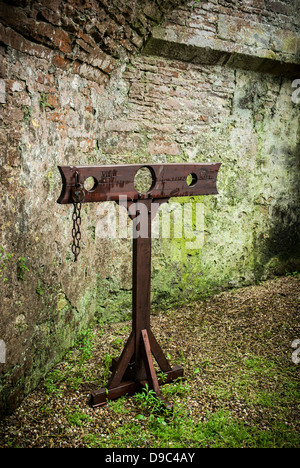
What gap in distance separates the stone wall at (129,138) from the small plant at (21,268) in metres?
0.01

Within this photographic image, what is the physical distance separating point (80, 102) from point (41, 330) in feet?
6.53

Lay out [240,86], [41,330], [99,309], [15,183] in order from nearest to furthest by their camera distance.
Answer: [15,183]
[41,330]
[99,309]
[240,86]

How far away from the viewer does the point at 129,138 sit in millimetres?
3975

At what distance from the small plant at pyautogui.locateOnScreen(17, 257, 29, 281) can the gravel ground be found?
0.97 meters

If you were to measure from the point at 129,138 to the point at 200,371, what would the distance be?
242cm

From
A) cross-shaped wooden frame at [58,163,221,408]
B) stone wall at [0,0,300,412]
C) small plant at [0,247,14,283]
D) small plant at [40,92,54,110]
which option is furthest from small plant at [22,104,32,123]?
small plant at [0,247,14,283]

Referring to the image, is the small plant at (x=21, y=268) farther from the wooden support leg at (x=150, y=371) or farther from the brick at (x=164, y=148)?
the brick at (x=164, y=148)

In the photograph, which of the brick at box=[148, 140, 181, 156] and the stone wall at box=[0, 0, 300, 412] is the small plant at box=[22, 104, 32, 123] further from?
the brick at box=[148, 140, 181, 156]

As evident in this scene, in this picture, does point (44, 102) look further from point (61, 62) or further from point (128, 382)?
point (128, 382)

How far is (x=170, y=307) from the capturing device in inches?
178

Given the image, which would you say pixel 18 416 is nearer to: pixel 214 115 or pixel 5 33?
pixel 5 33

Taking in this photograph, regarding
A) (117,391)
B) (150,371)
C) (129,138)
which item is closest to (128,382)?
(117,391)

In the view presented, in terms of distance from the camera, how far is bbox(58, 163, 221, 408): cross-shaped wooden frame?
259 centimetres
